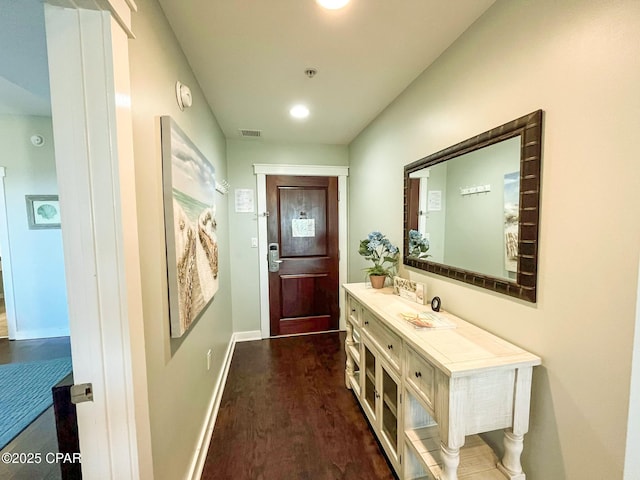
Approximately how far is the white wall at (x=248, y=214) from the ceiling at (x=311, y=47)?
825 mm

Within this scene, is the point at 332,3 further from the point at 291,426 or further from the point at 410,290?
the point at 291,426

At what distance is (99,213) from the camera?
0.76 m

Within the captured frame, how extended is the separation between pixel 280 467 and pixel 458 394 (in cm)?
117

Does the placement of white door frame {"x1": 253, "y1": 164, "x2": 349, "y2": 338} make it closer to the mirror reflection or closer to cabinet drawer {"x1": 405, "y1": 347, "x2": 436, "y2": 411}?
the mirror reflection

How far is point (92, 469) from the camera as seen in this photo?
806 mm

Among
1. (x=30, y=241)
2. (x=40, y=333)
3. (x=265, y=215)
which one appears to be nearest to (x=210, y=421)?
(x=265, y=215)

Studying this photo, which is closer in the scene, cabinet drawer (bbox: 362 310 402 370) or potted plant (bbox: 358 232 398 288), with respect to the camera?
cabinet drawer (bbox: 362 310 402 370)

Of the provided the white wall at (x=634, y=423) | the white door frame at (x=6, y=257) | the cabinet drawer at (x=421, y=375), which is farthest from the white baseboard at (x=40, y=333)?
the white wall at (x=634, y=423)

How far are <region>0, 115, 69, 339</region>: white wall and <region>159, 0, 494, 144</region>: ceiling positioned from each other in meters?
2.53

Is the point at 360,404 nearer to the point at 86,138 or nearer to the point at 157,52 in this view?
the point at 86,138

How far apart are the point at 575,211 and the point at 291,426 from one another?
6.42 feet

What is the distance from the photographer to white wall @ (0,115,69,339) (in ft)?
9.78

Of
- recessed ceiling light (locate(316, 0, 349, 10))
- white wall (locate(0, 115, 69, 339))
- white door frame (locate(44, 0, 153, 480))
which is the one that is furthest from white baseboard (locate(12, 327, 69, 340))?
recessed ceiling light (locate(316, 0, 349, 10))

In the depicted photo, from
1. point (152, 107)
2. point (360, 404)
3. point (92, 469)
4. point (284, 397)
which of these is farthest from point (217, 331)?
point (152, 107)
